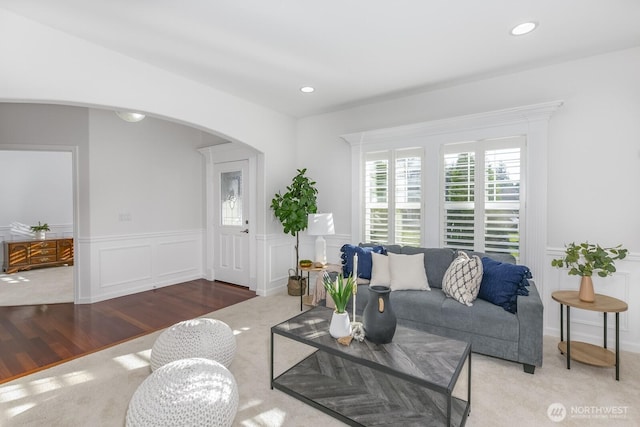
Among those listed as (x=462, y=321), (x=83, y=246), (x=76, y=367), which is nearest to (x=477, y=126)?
(x=462, y=321)

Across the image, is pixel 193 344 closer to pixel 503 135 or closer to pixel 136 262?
pixel 136 262

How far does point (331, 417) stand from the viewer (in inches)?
77.9

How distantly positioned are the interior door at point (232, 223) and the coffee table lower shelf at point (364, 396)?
2.89m

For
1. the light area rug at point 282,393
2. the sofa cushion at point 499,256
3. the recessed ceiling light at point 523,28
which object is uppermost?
the recessed ceiling light at point 523,28

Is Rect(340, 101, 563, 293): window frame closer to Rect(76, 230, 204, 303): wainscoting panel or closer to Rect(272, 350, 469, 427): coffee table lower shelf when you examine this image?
Rect(272, 350, 469, 427): coffee table lower shelf

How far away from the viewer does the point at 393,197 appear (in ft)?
13.4

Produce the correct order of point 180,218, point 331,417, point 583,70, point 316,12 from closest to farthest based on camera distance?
point 331,417
point 316,12
point 583,70
point 180,218

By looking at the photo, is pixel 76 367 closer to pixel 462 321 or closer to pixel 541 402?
pixel 462 321

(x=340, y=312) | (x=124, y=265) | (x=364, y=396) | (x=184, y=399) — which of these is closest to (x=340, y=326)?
(x=340, y=312)

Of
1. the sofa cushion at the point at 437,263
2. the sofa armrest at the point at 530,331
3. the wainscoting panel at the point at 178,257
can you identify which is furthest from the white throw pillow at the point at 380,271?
the wainscoting panel at the point at 178,257

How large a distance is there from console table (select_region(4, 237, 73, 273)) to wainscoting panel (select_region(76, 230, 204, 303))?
333 cm

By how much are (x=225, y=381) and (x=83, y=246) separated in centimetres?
367

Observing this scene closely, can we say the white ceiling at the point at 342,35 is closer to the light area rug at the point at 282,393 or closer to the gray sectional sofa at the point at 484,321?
the gray sectional sofa at the point at 484,321

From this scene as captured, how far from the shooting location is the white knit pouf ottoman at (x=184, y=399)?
1.58 metres
